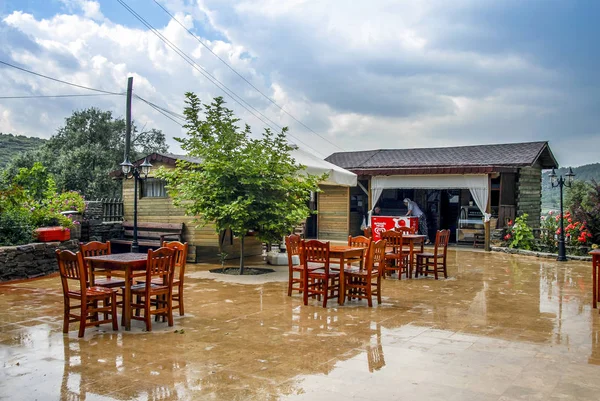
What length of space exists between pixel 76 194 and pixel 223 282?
515cm

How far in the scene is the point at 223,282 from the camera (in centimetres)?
925

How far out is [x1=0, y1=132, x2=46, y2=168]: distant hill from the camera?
26997mm

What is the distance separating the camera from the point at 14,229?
33.1 feet

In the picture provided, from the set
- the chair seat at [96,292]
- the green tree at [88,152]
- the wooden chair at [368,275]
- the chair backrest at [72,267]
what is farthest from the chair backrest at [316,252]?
the green tree at [88,152]

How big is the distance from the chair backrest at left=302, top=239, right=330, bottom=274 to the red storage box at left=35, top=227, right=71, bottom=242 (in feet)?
19.8

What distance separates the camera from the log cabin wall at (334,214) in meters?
18.9

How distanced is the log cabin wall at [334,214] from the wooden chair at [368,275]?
36.7ft

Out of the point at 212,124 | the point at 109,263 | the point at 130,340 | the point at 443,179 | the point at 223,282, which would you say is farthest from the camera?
the point at 443,179

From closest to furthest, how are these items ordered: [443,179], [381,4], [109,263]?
[109,263], [381,4], [443,179]

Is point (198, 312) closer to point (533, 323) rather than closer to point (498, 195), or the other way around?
point (533, 323)

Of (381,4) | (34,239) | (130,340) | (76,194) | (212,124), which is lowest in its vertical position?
(130,340)

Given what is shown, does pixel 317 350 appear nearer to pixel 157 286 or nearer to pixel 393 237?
pixel 157 286

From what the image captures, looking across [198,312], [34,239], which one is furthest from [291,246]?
[34,239]

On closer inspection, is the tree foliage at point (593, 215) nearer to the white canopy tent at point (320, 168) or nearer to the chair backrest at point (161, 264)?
the white canopy tent at point (320, 168)
